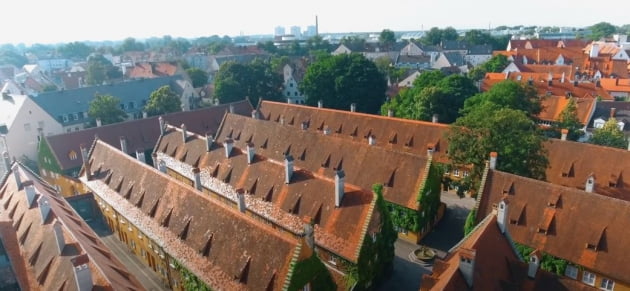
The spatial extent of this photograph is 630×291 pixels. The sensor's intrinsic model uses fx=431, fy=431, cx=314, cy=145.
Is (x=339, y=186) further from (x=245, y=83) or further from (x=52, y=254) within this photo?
(x=245, y=83)

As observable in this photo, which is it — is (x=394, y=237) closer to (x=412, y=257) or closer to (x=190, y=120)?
(x=412, y=257)

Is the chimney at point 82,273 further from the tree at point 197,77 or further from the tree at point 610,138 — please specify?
the tree at point 197,77

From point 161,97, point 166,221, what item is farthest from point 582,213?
point 161,97

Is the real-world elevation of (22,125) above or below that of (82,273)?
above

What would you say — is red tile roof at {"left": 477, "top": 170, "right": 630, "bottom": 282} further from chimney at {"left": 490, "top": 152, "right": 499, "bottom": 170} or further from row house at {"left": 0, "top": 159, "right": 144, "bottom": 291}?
row house at {"left": 0, "top": 159, "right": 144, "bottom": 291}

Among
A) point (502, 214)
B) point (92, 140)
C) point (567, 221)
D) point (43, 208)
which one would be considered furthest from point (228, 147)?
point (567, 221)
